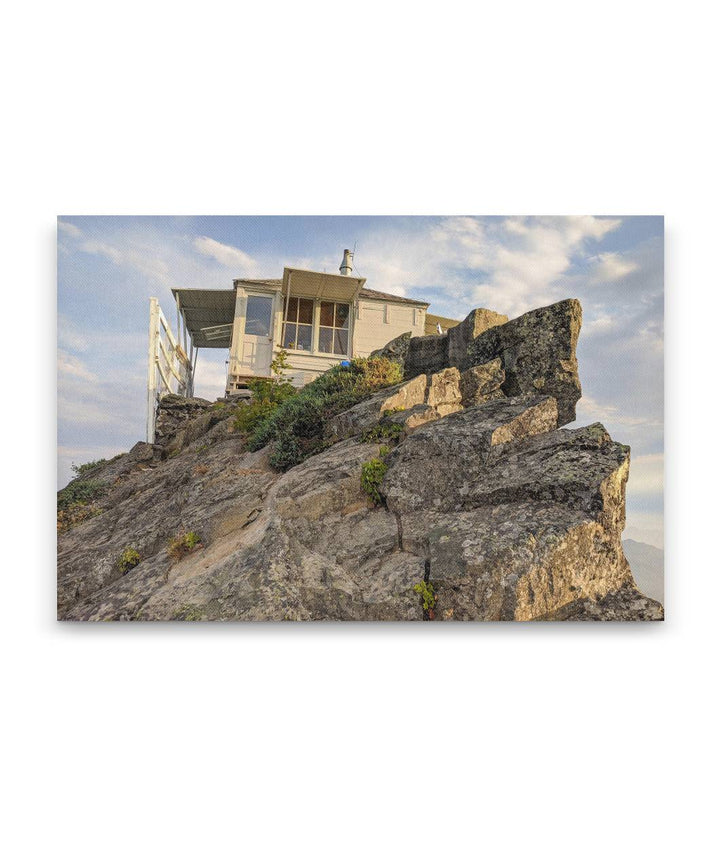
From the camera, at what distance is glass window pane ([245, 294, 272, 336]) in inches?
425

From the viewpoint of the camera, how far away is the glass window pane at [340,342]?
1090 centimetres

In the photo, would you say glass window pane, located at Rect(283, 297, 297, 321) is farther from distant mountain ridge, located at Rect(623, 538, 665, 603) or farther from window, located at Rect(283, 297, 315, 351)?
distant mountain ridge, located at Rect(623, 538, 665, 603)

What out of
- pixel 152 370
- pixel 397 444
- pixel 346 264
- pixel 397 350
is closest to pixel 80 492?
pixel 152 370

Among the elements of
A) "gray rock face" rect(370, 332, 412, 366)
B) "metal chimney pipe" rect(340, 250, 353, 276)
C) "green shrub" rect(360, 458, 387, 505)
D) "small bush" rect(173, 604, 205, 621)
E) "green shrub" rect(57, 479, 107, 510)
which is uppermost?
"metal chimney pipe" rect(340, 250, 353, 276)

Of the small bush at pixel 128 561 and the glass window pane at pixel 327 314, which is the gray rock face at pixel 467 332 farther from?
the glass window pane at pixel 327 314

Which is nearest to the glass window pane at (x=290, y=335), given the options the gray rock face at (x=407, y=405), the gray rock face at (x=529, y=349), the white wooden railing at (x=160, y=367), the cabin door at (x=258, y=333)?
the cabin door at (x=258, y=333)

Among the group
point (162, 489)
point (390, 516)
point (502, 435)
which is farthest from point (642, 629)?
point (162, 489)

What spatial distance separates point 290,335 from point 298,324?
0.27m

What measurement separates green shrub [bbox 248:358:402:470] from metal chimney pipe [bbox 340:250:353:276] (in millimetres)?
1152

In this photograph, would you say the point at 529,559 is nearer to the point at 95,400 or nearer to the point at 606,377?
the point at 606,377

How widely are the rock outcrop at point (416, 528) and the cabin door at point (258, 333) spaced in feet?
17.0

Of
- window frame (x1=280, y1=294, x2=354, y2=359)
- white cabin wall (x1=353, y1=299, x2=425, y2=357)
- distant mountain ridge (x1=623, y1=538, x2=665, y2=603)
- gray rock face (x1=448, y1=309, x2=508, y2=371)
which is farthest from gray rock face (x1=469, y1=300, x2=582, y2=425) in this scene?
window frame (x1=280, y1=294, x2=354, y2=359)

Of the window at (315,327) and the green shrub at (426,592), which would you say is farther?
the window at (315,327)

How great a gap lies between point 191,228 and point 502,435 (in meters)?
3.71
